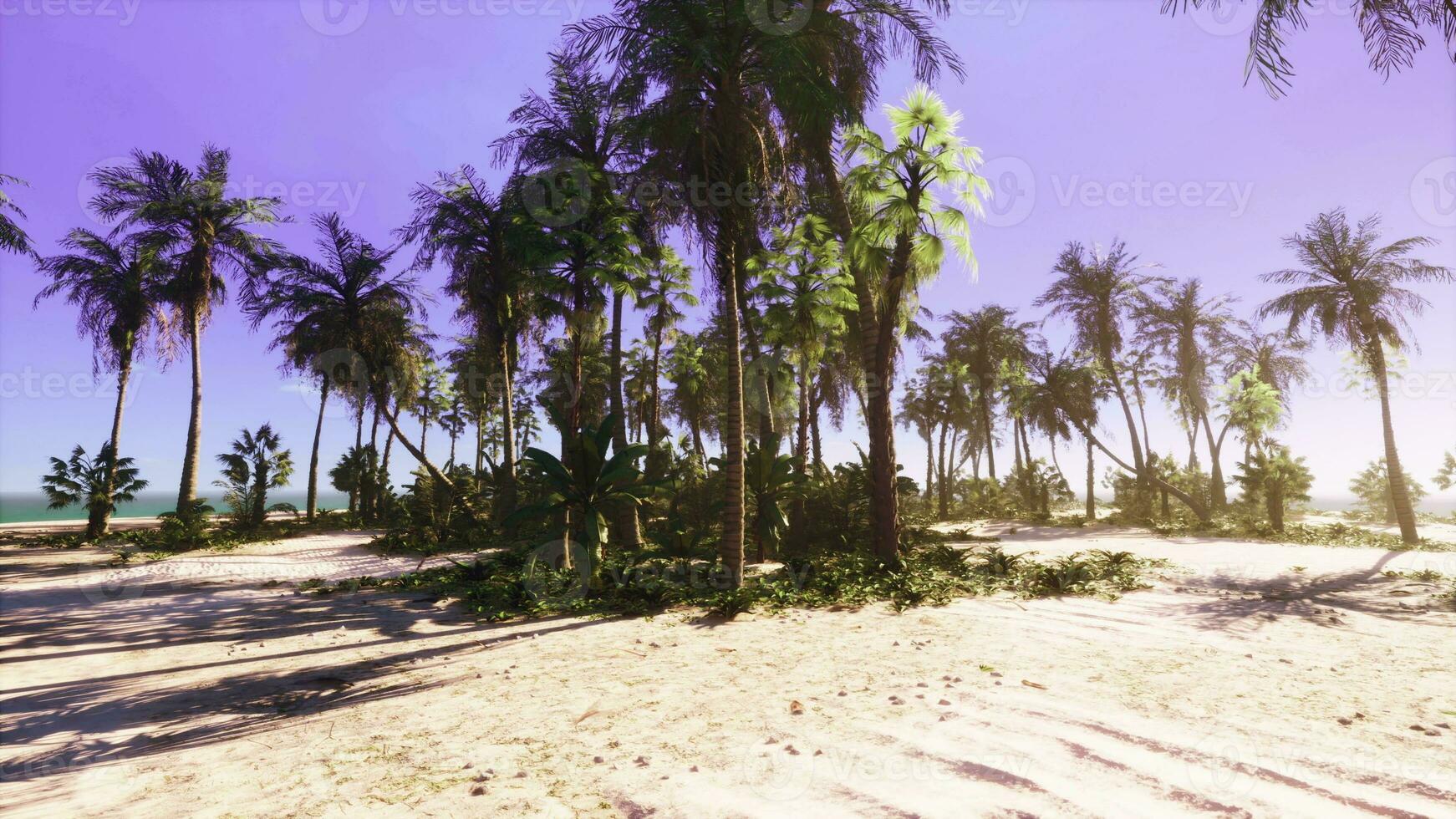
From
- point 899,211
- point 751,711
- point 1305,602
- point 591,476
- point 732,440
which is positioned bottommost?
point 1305,602

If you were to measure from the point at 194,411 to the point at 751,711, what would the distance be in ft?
82.1

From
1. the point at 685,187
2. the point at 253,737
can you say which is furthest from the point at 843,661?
the point at 685,187

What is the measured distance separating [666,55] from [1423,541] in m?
25.8

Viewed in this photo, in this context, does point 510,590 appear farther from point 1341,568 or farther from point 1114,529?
point 1114,529

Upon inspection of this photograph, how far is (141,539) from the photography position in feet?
55.0

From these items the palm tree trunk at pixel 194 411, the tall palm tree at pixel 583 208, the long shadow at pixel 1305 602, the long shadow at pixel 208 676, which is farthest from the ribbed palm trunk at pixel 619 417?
the palm tree trunk at pixel 194 411

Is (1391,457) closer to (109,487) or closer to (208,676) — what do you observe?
(208,676)

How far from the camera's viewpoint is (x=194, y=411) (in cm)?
2000

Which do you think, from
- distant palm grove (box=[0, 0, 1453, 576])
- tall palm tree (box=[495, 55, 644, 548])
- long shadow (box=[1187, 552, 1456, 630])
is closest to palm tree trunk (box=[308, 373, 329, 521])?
distant palm grove (box=[0, 0, 1453, 576])

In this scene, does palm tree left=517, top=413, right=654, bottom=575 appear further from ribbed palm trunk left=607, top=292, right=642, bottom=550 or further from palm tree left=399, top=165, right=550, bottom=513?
palm tree left=399, top=165, right=550, bottom=513

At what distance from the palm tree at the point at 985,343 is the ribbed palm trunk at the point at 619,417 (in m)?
22.0

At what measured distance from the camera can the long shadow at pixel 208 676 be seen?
4.25m

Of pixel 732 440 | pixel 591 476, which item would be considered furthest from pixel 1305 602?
pixel 591 476

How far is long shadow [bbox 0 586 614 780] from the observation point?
13.9 ft
